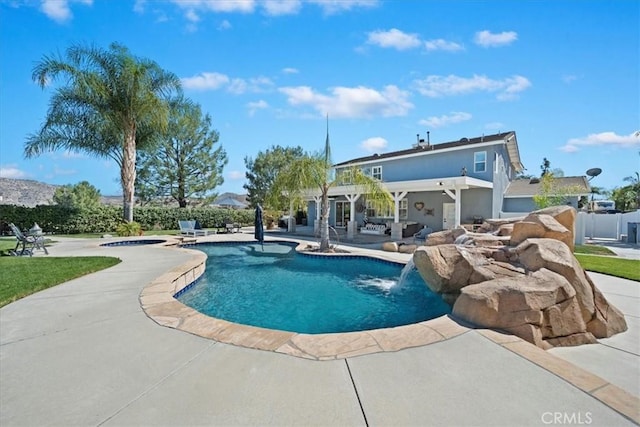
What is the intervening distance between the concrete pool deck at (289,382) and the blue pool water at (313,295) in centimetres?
188

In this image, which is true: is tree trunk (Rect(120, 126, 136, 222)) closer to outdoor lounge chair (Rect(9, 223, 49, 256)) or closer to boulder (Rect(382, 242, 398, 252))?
outdoor lounge chair (Rect(9, 223, 49, 256))

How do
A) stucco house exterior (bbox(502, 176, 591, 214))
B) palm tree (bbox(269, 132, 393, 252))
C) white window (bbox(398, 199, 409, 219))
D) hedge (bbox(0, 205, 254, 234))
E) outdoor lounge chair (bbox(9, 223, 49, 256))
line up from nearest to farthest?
outdoor lounge chair (bbox(9, 223, 49, 256)), palm tree (bbox(269, 132, 393, 252)), hedge (bbox(0, 205, 254, 234)), stucco house exterior (bbox(502, 176, 591, 214)), white window (bbox(398, 199, 409, 219))

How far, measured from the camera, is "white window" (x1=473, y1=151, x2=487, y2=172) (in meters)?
17.0

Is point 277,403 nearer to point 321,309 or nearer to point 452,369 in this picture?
point 452,369

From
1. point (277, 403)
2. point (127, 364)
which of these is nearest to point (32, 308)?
point (127, 364)

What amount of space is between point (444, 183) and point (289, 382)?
13.8 meters

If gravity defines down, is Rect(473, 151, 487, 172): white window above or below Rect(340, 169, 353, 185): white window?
above

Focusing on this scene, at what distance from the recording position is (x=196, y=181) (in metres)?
29.1

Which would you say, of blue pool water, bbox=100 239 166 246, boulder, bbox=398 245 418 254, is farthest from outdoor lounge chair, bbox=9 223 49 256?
boulder, bbox=398 245 418 254

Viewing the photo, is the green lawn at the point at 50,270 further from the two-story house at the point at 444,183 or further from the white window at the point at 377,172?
the white window at the point at 377,172

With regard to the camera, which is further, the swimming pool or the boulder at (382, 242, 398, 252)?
the swimming pool

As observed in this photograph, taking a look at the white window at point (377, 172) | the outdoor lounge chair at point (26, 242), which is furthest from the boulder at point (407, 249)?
the outdoor lounge chair at point (26, 242)

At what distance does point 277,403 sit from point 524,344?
2.87 meters

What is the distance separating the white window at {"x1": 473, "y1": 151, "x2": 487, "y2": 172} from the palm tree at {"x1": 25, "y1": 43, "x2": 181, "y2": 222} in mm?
18695
